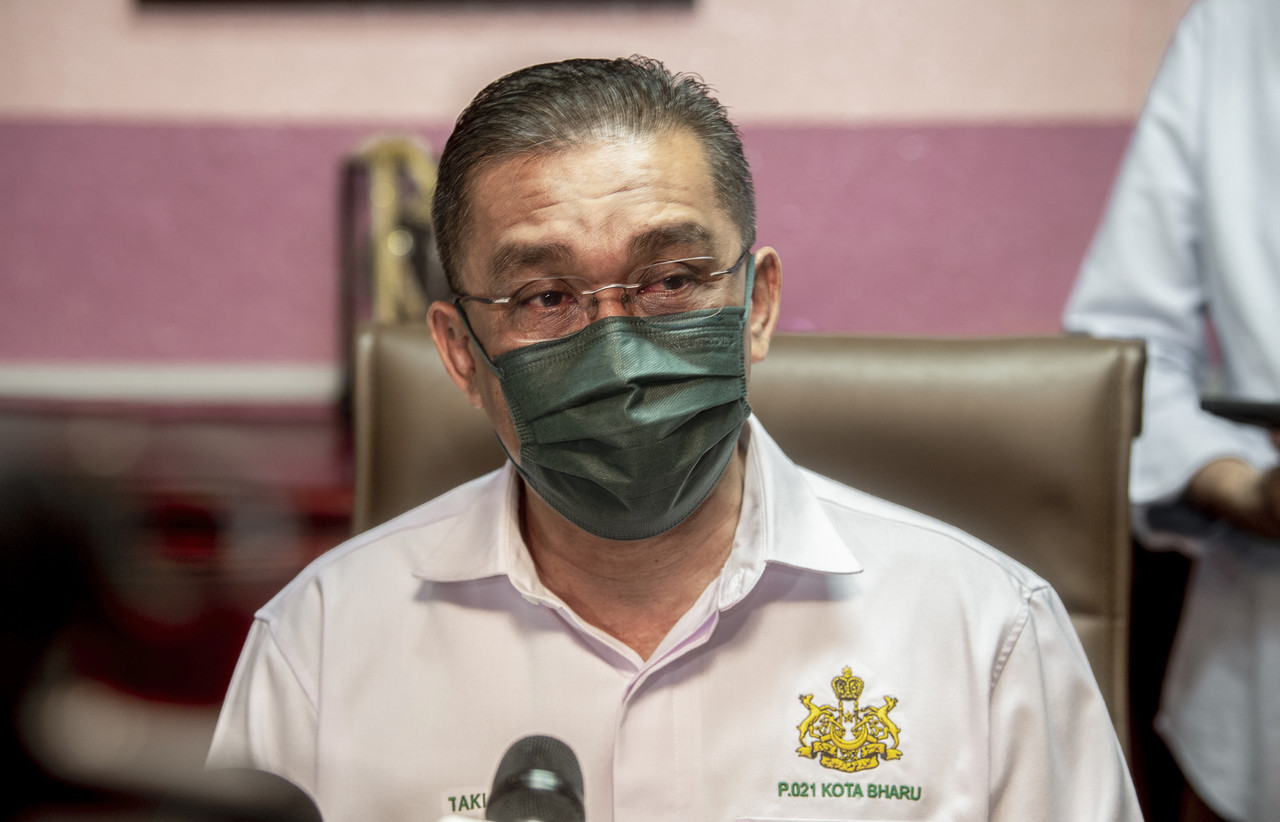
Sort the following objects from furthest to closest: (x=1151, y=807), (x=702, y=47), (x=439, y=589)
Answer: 1. (x=702, y=47)
2. (x=1151, y=807)
3. (x=439, y=589)

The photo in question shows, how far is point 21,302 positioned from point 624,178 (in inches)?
54.6

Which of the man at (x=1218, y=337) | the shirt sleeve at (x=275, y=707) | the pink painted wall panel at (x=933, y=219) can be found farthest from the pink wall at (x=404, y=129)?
the shirt sleeve at (x=275, y=707)

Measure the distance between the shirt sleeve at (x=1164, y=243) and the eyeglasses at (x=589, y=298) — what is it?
572mm

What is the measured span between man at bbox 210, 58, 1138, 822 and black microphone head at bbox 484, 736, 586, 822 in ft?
1.02

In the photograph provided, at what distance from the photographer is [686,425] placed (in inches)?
30.6

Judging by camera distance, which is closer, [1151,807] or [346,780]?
[346,780]

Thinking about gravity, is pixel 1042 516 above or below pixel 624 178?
below

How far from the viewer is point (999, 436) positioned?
1.00 metres

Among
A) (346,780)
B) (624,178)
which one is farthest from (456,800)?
(624,178)

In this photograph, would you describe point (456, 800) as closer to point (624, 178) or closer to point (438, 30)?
point (624, 178)

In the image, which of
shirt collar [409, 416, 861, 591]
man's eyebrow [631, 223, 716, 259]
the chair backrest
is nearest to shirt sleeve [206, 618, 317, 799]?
shirt collar [409, 416, 861, 591]

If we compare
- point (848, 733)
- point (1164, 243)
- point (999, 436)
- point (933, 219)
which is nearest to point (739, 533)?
point (848, 733)

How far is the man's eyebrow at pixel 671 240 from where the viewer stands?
2.55 feet

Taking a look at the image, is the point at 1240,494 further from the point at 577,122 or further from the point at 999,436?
the point at 577,122
